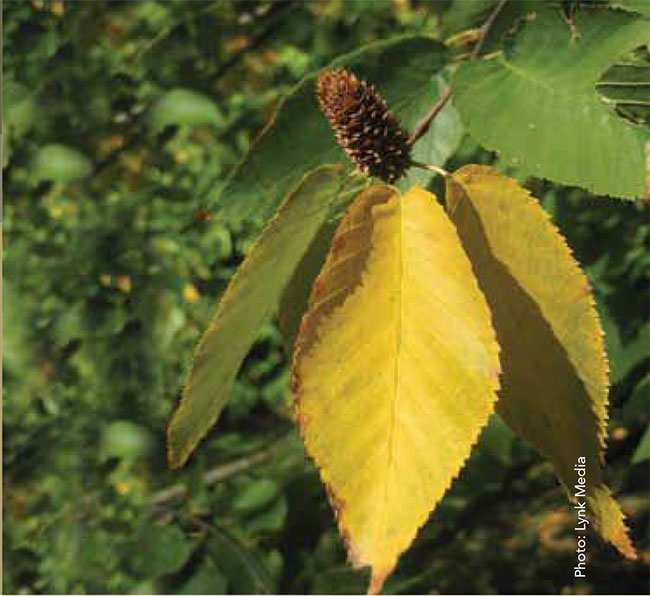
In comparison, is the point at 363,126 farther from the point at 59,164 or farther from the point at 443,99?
the point at 59,164

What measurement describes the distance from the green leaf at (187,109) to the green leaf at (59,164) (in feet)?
0.77

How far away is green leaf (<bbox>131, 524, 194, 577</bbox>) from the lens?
160cm

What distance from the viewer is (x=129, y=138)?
231cm

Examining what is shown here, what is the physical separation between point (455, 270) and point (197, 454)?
1.50m

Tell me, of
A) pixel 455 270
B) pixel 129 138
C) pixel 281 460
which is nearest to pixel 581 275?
pixel 455 270

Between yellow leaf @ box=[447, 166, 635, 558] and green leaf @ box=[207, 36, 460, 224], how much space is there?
0.16 m

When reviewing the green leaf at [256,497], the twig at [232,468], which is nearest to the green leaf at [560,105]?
the green leaf at [256,497]

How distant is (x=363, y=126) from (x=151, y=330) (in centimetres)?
145

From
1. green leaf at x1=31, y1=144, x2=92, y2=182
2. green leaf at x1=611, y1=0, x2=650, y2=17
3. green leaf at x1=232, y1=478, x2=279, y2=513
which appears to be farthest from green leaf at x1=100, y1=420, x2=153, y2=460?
green leaf at x1=611, y1=0, x2=650, y2=17

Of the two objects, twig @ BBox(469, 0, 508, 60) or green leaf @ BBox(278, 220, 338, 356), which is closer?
green leaf @ BBox(278, 220, 338, 356)

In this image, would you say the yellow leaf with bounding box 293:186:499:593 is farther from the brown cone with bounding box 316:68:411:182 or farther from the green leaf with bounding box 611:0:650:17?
the green leaf with bounding box 611:0:650:17

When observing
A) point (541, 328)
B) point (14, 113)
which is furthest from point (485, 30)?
point (14, 113)

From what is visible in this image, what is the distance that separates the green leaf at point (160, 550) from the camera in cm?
160

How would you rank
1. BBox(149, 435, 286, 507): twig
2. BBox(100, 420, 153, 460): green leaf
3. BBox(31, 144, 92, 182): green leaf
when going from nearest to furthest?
BBox(149, 435, 286, 507): twig
BBox(100, 420, 153, 460): green leaf
BBox(31, 144, 92, 182): green leaf
